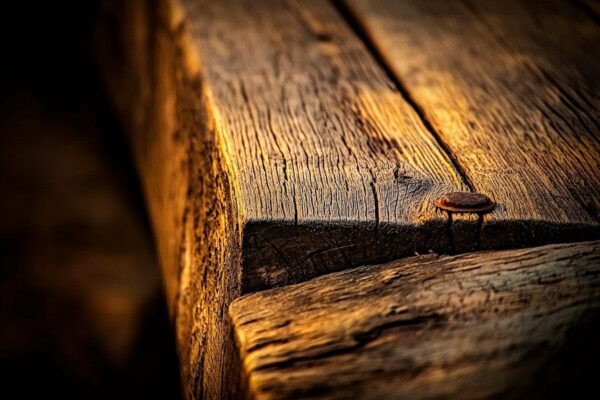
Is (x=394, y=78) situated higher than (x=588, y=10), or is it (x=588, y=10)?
(x=588, y=10)

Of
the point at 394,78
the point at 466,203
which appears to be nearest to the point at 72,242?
the point at 394,78

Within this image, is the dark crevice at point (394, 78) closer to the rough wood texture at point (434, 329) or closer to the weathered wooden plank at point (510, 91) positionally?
the weathered wooden plank at point (510, 91)

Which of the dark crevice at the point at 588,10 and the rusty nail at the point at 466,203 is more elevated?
the dark crevice at the point at 588,10

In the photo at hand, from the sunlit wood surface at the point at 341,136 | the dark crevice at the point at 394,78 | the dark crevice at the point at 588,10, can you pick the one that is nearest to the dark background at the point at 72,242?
the sunlit wood surface at the point at 341,136

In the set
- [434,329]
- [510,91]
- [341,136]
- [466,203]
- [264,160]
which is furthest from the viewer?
[510,91]

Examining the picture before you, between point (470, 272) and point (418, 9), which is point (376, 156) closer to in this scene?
point (470, 272)

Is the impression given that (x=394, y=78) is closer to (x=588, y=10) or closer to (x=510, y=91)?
(x=510, y=91)
